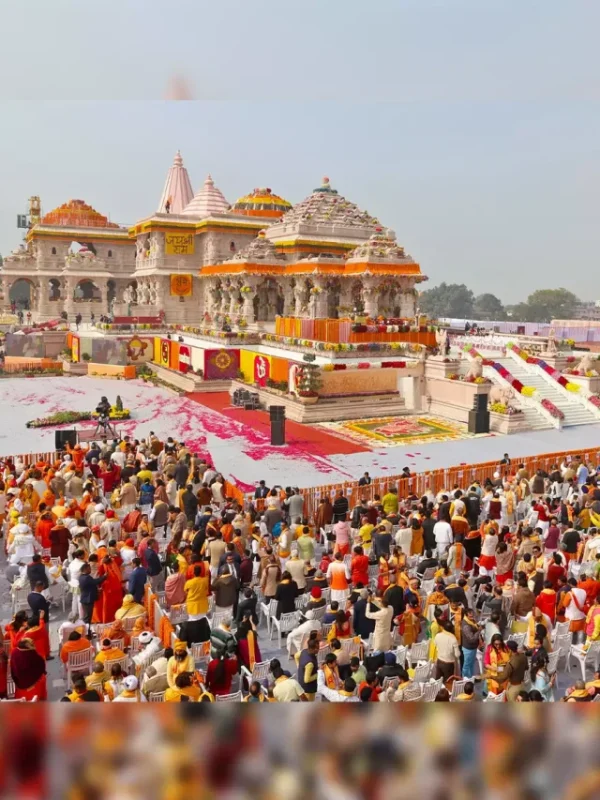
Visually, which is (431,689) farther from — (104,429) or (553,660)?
(104,429)

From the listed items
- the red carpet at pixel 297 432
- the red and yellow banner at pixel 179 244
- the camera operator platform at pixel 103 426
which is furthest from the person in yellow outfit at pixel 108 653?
the red and yellow banner at pixel 179 244

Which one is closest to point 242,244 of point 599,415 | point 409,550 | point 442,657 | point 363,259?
point 363,259

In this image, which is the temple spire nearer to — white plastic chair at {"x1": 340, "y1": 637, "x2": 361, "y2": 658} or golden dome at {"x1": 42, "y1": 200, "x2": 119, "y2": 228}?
golden dome at {"x1": 42, "y1": 200, "x2": 119, "y2": 228}

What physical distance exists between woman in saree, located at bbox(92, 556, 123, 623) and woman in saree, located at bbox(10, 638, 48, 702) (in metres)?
1.72

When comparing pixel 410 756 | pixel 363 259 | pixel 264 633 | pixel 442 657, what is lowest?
pixel 264 633

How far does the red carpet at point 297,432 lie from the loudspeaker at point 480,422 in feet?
12.6

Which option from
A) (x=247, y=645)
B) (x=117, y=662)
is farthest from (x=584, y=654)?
(x=117, y=662)

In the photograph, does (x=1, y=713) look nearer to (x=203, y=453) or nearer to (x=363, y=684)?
(x=363, y=684)

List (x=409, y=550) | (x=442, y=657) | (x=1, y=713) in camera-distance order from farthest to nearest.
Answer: (x=409, y=550) → (x=442, y=657) → (x=1, y=713)

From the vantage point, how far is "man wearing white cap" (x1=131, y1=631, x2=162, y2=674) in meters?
6.19

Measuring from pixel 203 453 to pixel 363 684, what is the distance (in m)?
11.8

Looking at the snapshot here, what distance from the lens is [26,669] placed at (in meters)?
5.77

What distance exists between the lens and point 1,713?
1486 mm

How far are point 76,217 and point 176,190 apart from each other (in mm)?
8461
